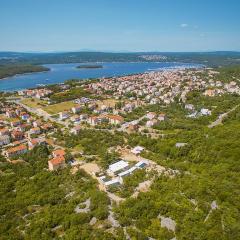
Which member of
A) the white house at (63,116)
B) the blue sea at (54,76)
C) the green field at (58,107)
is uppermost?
the white house at (63,116)

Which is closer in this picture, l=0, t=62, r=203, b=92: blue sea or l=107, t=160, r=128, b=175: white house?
l=107, t=160, r=128, b=175: white house

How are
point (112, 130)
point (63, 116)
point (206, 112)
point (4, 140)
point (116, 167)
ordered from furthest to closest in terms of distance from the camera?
point (63, 116), point (206, 112), point (112, 130), point (4, 140), point (116, 167)

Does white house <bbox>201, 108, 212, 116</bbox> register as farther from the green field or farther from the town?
the green field

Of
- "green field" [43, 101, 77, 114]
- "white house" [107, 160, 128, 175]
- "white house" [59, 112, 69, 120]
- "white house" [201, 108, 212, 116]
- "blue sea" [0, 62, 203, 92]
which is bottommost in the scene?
"blue sea" [0, 62, 203, 92]

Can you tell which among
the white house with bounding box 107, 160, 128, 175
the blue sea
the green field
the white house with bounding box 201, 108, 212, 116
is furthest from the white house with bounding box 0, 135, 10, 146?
the blue sea

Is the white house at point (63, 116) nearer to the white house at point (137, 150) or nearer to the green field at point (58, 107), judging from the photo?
the green field at point (58, 107)

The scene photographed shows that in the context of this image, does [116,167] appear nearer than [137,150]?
Yes

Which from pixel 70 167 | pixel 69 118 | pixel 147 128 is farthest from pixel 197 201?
pixel 69 118

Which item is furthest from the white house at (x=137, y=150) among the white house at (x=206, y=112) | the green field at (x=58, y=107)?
the green field at (x=58, y=107)

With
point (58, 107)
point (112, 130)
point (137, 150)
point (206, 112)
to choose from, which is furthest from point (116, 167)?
point (58, 107)

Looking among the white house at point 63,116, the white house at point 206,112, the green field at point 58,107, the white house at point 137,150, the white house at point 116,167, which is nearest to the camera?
the white house at point 116,167

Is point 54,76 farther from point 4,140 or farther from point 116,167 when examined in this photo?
point 116,167

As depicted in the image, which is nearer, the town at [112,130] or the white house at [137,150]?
the town at [112,130]
